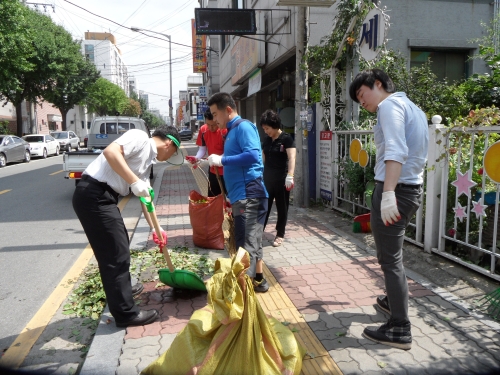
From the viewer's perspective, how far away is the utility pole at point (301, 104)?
7.32 m

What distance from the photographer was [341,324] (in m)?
3.21

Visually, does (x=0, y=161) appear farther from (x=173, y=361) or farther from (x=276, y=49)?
(x=173, y=361)

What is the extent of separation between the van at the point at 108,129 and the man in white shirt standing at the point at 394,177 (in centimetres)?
987

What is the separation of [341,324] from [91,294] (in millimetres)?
2463

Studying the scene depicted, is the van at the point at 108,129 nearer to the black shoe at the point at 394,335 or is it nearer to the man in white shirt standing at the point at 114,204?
the man in white shirt standing at the point at 114,204

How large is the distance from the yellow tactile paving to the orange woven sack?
42.5 inches

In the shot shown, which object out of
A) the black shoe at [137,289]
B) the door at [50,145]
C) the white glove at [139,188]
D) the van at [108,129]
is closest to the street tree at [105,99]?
the door at [50,145]

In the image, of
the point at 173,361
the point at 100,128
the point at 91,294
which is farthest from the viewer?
the point at 100,128

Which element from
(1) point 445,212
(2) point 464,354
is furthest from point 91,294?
(1) point 445,212

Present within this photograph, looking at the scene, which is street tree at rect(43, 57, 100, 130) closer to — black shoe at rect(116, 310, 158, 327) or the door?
the door

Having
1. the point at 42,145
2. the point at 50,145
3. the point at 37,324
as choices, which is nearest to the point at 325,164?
the point at 37,324

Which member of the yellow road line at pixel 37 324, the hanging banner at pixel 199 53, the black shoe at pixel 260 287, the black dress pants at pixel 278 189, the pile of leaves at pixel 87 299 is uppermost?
the hanging banner at pixel 199 53

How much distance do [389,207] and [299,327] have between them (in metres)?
1.26

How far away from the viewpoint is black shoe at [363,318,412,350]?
111 inches
